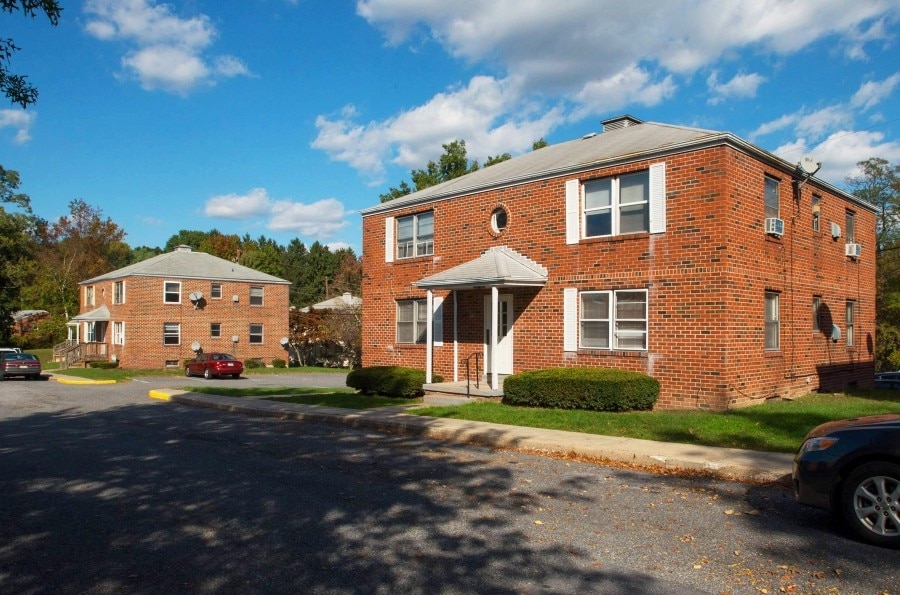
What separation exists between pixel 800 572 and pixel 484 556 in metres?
2.41

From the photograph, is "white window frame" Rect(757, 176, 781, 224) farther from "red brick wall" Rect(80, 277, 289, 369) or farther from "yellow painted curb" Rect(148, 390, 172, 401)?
"red brick wall" Rect(80, 277, 289, 369)

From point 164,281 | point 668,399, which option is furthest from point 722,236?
point 164,281

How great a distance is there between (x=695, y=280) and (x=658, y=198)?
198cm

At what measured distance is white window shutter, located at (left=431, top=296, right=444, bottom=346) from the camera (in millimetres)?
19656

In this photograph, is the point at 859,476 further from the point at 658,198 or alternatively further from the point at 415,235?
the point at 415,235

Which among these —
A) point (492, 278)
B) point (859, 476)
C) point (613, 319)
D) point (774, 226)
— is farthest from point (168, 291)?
point (859, 476)

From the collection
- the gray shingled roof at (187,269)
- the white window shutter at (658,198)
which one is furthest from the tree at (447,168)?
the white window shutter at (658,198)

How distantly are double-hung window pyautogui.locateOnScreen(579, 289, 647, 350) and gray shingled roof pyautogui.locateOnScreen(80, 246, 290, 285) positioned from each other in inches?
1218

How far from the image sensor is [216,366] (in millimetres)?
33969

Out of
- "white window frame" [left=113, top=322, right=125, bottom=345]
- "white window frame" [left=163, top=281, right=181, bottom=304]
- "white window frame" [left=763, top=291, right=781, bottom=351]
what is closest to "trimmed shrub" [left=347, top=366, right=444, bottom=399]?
"white window frame" [left=763, top=291, right=781, bottom=351]

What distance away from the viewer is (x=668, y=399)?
14.7m

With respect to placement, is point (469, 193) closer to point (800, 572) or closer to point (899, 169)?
point (800, 572)

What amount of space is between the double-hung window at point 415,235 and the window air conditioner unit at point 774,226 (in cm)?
902

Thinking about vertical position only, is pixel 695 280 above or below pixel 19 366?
above
